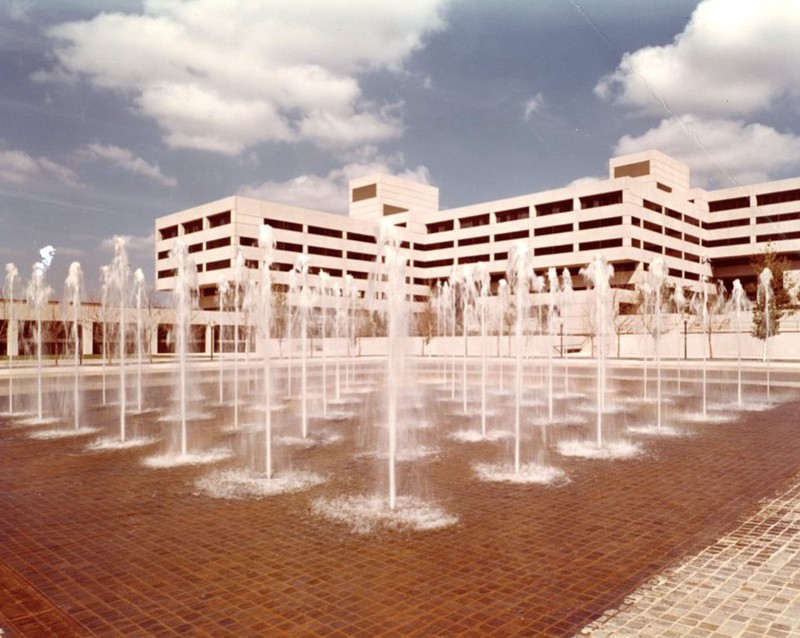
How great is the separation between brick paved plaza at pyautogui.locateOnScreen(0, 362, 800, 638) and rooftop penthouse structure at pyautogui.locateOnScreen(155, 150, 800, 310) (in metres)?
58.1

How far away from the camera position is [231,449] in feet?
37.4

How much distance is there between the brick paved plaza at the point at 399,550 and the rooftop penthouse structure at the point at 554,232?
5805 cm

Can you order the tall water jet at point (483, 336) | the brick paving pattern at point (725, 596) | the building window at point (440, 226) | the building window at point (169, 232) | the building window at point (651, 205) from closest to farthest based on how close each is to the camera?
the brick paving pattern at point (725, 596) < the tall water jet at point (483, 336) < the building window at point (651, 205) < the building window at point (169, 232) < the building window at point (440, 226)

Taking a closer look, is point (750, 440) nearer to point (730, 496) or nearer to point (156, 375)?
point (730, 496)

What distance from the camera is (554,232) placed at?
74.8 m

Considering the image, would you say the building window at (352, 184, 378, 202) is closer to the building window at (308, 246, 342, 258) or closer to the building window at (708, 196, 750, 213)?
the building window at (308, 246, 342, 258)

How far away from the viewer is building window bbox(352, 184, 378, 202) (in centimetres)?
9950

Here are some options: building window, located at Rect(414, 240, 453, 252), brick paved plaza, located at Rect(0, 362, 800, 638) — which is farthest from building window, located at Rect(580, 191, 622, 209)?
brick paved plaza, located at Rect(0, 362, 800, 638)

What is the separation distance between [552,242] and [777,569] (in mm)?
71246

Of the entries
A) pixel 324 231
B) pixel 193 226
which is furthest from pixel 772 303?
pixel 193 226

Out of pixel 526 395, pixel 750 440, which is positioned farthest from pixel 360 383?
pixel 750 440

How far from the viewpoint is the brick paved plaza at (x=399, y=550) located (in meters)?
4.50

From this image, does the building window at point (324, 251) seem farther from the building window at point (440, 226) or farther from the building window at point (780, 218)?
the building window at point (780, 218)

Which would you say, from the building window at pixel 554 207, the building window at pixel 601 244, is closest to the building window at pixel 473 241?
the building window at pixel 554 207
